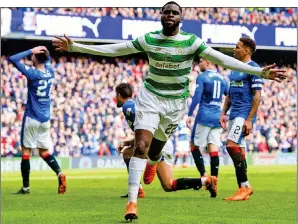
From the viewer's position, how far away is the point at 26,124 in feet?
43.9

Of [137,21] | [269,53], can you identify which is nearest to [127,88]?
[137,21]

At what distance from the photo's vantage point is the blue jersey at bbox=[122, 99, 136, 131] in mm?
10492

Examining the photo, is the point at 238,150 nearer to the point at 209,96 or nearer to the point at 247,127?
the point at 247,127

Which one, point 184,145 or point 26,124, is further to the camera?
point 184,145

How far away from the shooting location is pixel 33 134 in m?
13.3

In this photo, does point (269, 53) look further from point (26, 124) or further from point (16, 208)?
point (16, 208)

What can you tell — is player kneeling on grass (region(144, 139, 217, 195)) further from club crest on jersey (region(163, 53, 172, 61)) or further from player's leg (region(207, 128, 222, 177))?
player's leg (region(207, 128, 222, 177))

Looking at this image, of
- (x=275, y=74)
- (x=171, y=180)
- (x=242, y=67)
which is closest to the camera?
(x=275, y=74)

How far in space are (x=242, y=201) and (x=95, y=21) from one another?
22998mm

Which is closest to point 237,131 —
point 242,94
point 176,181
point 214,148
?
point 242,94

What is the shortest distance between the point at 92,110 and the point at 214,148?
16186 millimetres

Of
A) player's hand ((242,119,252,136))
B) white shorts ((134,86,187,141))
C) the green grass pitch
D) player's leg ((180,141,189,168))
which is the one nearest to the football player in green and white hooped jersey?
white shorts ((134,86,187,141))

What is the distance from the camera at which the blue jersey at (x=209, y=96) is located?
14.1 m

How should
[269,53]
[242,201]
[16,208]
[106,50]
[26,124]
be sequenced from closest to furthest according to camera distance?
[106,50] < [16,208] < [242,201] < [26,124] < [269,53]
